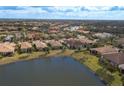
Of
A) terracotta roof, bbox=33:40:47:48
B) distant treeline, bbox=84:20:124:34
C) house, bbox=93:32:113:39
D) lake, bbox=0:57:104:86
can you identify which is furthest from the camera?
house, bbox=93:32:113:39

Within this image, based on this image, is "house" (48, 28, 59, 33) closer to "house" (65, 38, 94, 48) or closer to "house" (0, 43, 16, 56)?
"house" (65, 38, 94, 48)

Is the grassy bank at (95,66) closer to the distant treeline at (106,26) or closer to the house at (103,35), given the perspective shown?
the house at (103,35)

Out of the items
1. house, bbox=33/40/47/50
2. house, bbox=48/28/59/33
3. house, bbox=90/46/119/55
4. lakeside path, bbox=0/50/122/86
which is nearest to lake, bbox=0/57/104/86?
lakeside path, bbox=0/50/122/86

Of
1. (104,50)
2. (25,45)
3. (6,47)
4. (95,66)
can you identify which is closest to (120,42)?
(104,50)

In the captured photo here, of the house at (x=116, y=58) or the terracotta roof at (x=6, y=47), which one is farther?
the house at (x=116, y=58)

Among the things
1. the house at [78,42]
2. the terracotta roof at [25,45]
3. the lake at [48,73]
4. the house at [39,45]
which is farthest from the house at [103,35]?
the terracotta roof at [25,45]

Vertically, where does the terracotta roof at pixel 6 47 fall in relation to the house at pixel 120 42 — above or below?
below

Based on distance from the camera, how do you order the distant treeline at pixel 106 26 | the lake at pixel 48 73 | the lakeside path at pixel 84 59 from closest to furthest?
the lake at pixel 48 73 < the lakeside path at pixel 84 59 < the distant treeline at pixel 106 26

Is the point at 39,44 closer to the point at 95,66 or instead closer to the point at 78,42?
the point at 78,42
